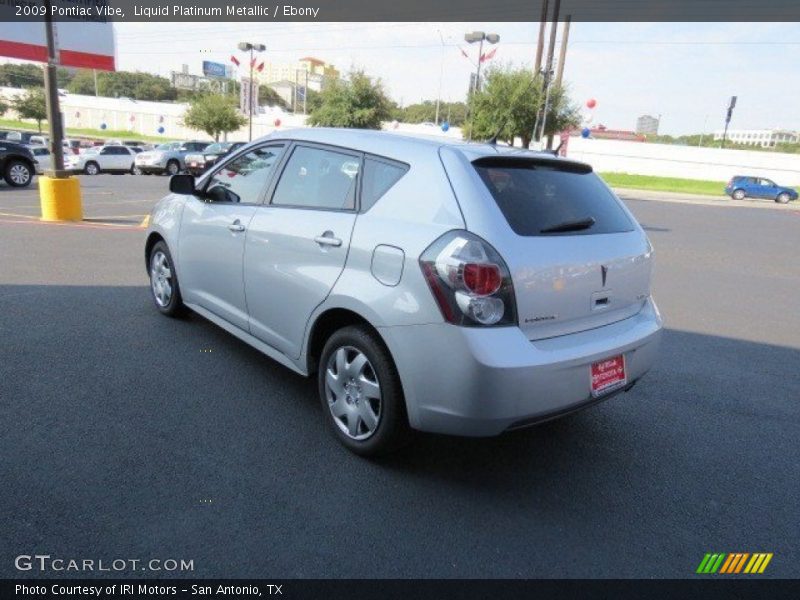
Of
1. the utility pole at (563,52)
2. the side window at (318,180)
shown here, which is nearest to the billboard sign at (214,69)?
the utility pole at (563,52)

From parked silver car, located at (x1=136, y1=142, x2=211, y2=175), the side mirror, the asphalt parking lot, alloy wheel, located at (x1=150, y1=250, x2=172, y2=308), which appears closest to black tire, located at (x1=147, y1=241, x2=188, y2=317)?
alloy wheel, located at (x1=150, y1=250, x2=172, y2=308)

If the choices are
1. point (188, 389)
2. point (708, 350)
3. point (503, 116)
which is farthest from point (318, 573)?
point (503, 116)

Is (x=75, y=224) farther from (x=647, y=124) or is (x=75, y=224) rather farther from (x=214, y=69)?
(x=647, y=124)

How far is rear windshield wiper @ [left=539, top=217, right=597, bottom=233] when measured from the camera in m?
2.84

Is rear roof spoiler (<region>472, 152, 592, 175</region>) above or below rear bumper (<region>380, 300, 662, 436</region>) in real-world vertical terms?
above

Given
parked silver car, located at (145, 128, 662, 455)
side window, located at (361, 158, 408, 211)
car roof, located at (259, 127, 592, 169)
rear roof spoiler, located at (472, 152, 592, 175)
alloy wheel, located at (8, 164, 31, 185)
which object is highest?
car roof, located at (259, 127, 592, 169)

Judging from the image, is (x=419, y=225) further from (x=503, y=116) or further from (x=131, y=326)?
(x=503, y=116)

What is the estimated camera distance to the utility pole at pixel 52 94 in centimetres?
918

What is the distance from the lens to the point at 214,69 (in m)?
101

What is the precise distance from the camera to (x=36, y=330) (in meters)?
4.66

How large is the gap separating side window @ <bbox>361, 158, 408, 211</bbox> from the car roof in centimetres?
5

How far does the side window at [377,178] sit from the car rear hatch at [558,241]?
421 millimetres
